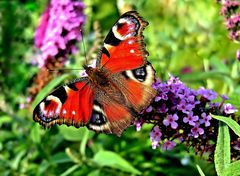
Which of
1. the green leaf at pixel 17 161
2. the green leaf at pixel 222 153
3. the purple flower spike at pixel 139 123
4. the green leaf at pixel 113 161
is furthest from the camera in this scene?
the green leaf at pixel 17 161

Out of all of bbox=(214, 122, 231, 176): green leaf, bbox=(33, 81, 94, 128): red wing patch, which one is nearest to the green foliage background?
bbox=(214, 122, 231, 176): green leaf

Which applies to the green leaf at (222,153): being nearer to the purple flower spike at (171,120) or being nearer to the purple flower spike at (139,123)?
the purple flower spike at (171,120)

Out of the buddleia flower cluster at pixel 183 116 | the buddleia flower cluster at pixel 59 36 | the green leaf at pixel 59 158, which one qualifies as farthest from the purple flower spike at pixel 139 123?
→ the buddleia flower cluster at pixel 59 36

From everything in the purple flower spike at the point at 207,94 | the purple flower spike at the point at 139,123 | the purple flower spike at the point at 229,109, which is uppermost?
the purple flower spike at the point at 207,94

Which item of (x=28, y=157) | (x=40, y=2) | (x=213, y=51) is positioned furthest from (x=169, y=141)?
(x=40, y=2)

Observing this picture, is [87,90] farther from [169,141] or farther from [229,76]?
[229,76]

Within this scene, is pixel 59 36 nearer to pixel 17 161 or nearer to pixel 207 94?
pixel 17 161

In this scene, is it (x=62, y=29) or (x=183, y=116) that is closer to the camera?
(x=183, y=116)

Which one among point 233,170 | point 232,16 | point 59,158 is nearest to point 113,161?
point 59,158
